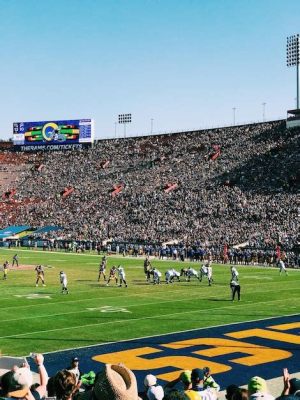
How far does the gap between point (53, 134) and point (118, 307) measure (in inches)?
2863

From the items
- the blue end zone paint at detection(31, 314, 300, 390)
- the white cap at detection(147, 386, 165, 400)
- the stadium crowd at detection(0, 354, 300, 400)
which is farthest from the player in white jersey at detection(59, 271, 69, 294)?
the white cap at detection(147, 386, 165, 400)

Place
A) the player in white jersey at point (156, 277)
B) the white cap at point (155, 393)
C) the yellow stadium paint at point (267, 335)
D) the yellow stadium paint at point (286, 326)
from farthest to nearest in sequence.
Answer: the player in white jersey at point (156, 277) < the yellow stadium paint at point (286, 326) < the yellow stadium paint at point (267, 335) < the white cap at point (155, 393)

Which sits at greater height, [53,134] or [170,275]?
[53,134]

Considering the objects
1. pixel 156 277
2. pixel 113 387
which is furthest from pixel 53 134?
pixel 113 387

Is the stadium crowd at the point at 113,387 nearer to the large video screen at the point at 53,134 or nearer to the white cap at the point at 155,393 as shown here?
the white cap at the point at 155,393

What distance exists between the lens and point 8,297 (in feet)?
82.4

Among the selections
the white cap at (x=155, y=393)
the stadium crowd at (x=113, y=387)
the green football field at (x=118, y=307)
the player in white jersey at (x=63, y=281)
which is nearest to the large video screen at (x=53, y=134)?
the green football field at (x=118, y=307)

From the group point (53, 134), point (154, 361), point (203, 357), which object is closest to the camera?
point (154, 361)

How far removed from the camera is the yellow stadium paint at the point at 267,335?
17.2 meters

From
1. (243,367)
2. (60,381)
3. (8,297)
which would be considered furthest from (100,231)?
(60,381)

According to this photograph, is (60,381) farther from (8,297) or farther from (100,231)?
(100,231)

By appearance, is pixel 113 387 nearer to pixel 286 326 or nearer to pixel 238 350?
pixel 238 350

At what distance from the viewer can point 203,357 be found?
1491 cm

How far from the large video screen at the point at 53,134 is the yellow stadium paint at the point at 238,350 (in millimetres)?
75892
